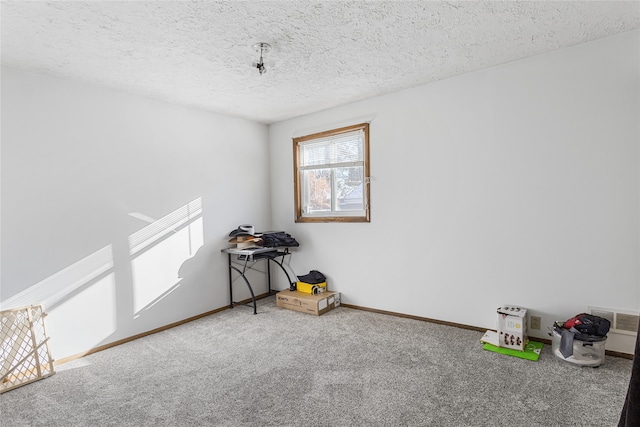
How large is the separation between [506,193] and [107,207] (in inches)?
144

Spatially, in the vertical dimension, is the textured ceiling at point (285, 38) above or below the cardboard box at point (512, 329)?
above

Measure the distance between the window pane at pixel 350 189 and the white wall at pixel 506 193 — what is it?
8.7 inches

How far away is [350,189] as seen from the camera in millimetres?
4000

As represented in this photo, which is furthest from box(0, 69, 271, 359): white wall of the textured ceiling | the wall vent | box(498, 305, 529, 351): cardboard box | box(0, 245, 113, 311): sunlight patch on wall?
the wall vent

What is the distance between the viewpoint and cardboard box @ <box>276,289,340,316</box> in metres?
3.76

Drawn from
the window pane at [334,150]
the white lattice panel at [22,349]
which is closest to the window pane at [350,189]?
the window pane at [334,150]

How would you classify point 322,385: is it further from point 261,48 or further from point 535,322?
point 261,48

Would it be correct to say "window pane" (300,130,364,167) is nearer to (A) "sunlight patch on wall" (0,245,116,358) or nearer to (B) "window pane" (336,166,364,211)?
(B) "window pane" (336,166,364,211)

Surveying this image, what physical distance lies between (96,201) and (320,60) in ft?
7.77

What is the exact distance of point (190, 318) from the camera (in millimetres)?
3734

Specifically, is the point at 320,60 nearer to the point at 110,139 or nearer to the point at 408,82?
the point at 408,82

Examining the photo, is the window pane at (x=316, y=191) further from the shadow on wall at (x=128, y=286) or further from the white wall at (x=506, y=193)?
the shadow on wall at (x=128, y=286)

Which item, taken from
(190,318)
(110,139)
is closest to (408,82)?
(110,139)

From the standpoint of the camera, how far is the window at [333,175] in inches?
152
